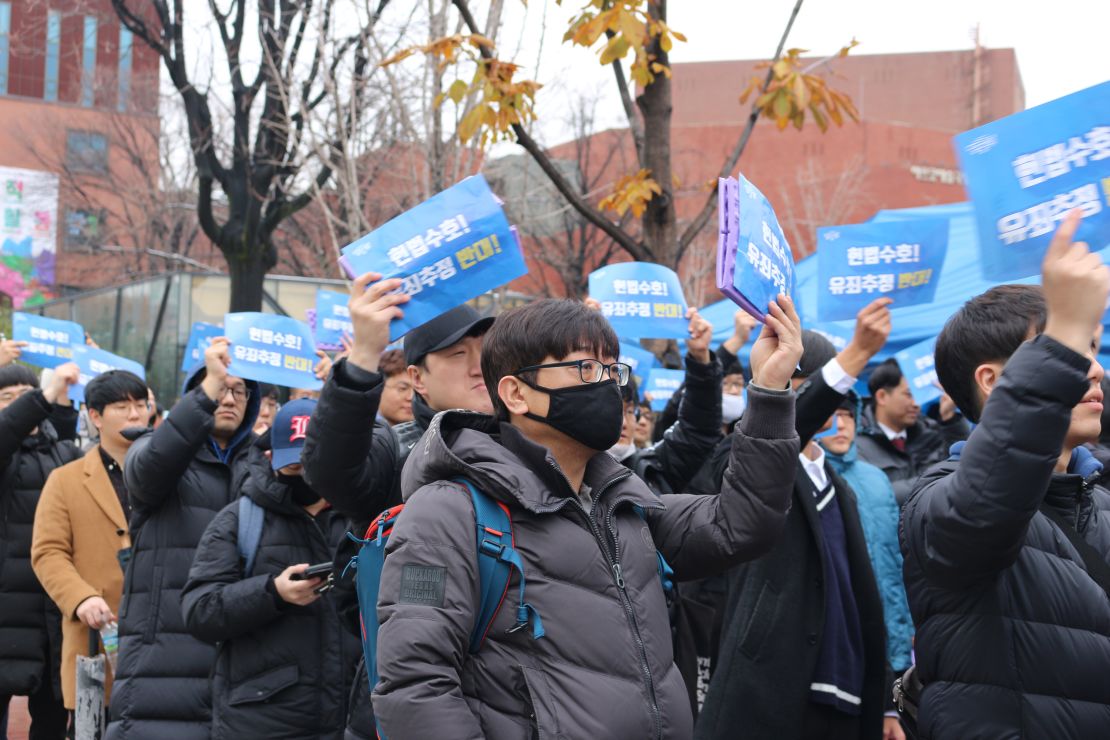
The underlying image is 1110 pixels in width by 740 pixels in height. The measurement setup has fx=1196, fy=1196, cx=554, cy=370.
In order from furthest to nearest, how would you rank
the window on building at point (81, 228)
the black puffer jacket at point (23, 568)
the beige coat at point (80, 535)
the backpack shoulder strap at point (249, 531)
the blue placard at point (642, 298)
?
1. the window on building at point (81, 228)
2. the blue placard at point (642, 298)
3. the black puffer jacket at point (23, 568)
4. the beige coat at point (80, 535)
5. the backpack shoulder strap at point (249, 531)

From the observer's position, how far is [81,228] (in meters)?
48.6

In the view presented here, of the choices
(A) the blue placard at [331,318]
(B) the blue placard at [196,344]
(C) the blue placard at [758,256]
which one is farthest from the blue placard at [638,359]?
(C) the blue placard at [758,256]

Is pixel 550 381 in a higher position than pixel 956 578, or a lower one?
higher

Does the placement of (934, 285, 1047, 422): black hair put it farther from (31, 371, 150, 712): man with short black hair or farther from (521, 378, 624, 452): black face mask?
(31, 371, 150, 712): man with short black hair

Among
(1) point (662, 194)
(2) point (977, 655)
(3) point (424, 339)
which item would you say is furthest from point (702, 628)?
(1) point (662, 194)

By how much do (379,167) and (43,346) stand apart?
1021cm

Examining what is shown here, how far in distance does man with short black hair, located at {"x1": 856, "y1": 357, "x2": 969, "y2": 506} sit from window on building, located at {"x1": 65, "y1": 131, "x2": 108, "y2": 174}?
31.4 metres

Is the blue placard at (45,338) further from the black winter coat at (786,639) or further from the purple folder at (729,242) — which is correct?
the purple folder at (729,242)

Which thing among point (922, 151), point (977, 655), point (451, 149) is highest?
point (922, 151)

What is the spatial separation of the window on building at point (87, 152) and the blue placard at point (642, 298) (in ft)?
103

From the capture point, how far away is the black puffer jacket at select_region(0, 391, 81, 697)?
634 cm

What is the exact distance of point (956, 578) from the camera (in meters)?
2.70

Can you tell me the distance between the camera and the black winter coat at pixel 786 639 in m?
4.14

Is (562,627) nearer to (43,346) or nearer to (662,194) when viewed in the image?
(662,194)
